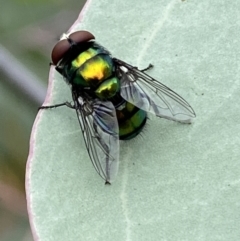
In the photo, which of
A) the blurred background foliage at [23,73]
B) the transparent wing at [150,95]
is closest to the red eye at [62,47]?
the transparent wing at [150,95]

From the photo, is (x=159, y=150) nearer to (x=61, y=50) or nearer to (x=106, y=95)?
(x=106, y=95)

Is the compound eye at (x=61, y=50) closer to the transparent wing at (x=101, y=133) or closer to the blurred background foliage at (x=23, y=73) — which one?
the transparent wing at (x=101, y=133)

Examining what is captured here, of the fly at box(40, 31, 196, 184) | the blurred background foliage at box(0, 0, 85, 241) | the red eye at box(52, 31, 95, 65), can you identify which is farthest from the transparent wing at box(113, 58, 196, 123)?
the blurred background foliage at box(0, 0, 85, 241)

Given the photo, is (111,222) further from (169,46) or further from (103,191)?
(169,46)

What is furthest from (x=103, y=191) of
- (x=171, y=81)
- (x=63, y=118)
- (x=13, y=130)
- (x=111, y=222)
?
(x=13, y=130)

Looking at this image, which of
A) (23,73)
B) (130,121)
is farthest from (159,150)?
(23,73)

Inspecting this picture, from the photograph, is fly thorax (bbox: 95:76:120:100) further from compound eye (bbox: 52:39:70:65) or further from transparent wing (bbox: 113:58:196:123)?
compound eye (bbox: 52:39:70:65)
